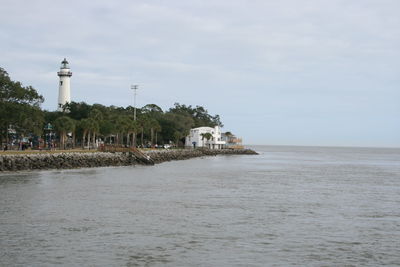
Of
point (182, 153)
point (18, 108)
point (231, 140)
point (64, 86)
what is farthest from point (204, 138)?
point (18, 108)

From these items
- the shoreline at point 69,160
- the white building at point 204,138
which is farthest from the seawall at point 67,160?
the white building at point 204,138

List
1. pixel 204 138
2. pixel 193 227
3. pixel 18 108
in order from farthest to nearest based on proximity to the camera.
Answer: pixel 204 138, pixel 18 108, pixel 193 227

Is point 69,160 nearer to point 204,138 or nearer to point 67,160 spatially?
point 67,160

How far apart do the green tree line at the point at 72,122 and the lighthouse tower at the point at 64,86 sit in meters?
2.21

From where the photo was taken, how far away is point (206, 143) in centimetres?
13175

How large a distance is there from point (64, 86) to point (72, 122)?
28.2 metres

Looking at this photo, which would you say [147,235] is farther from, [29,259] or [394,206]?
[394,206]

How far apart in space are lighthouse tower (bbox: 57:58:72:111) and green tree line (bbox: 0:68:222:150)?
2206 millimetres

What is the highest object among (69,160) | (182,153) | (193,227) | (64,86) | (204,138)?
(64,86)

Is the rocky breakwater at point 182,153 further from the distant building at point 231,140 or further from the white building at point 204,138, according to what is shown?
the distant building at point 231,140

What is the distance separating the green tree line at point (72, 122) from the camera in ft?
A: 186

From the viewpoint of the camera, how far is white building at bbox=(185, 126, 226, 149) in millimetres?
129500

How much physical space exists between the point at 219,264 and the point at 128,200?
45.0 ft

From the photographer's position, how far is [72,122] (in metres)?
69.8
